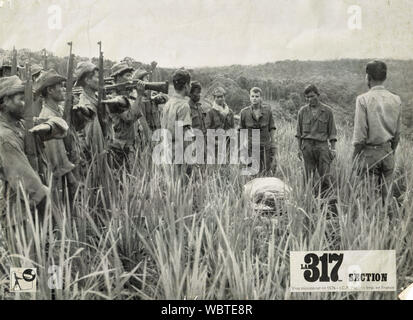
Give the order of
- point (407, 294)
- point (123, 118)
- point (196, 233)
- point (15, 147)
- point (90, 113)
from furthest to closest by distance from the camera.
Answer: point (123, 118)
point (90, 113)
point (407, 294)
point (196, 233)
point (15, 147)

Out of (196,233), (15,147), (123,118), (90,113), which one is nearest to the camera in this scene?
(15,147)

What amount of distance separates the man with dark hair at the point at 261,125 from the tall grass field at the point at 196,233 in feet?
0.17

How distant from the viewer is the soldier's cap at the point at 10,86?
237 centimetres

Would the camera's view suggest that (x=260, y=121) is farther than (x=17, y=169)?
→ Yes

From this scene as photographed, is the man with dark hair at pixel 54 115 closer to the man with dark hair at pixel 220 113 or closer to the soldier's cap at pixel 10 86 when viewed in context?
the soldier's cap at pixel 10 86

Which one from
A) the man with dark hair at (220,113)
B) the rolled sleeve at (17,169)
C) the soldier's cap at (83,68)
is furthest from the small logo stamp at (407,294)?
the soldier's cap at (83,68)

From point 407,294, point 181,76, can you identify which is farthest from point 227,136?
point 407,294

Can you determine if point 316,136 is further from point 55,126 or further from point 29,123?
point 29,123

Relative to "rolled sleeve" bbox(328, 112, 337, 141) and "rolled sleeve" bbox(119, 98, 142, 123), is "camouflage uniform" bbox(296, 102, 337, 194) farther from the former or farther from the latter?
"rolled sleeve" bbox(119, 98, 142, 123)

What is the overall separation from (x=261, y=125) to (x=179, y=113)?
1.58 feet

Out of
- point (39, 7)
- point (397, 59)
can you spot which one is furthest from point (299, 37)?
point (39, 7)

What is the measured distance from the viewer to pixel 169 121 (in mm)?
2807
